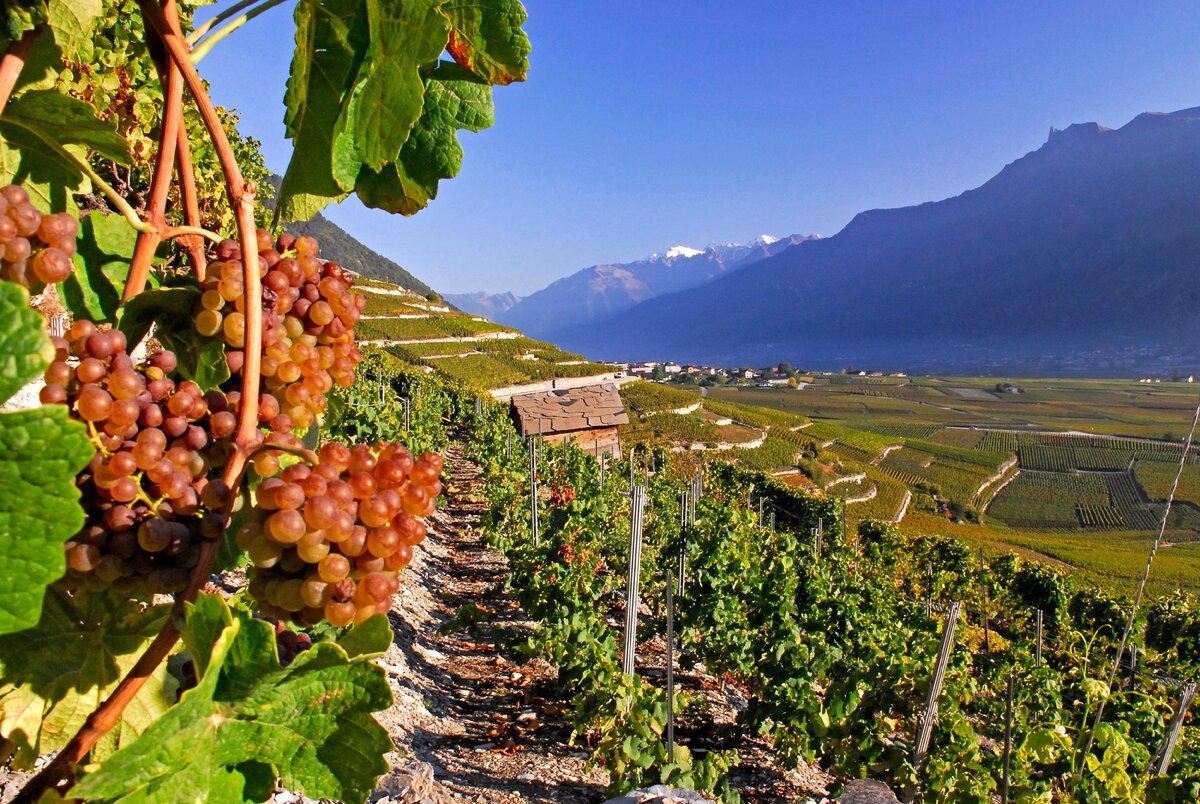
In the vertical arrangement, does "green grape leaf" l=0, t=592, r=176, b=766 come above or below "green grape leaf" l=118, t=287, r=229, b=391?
below

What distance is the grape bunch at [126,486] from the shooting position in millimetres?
580

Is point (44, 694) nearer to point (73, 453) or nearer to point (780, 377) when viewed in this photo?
point (73, 453)

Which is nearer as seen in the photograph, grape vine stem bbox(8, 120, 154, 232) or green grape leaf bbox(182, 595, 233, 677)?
green grape leaf bbox(182, 595, 233, 677)

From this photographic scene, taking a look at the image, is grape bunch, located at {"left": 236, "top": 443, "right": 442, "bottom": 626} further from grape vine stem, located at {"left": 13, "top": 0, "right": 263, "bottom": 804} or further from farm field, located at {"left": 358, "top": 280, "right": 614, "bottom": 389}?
farm field, located at {"left": 358, "top": 280, "right": 614, "bottom": 389}

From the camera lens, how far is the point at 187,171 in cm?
70

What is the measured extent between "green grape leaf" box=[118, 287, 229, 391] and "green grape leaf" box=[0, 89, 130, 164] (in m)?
0.18

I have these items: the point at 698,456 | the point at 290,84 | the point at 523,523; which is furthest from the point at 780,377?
the point at 290,84

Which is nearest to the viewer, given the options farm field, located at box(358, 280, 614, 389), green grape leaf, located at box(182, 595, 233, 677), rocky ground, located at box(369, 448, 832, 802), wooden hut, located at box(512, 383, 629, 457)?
green grape leaf, located at box(182, 595, 233, 677)

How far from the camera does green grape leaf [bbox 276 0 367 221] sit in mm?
Result: 795

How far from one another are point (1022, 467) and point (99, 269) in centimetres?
7285

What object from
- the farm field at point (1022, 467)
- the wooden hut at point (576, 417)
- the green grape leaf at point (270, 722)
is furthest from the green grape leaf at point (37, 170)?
the farm field at point (1022, 467)

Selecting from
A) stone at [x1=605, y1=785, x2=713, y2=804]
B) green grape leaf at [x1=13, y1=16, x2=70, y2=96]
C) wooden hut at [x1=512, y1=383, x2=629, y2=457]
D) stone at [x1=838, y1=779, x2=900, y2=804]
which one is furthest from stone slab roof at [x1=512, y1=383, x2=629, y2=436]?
green grape leaf at [x1=13, y1=16, x2=70, y2=96]

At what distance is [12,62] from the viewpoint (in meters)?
0.58

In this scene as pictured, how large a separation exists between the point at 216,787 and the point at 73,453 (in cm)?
30
